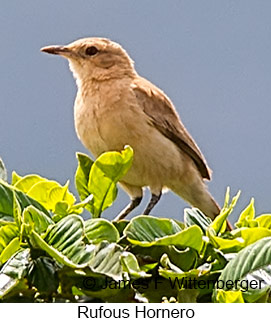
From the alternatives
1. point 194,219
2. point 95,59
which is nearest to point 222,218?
point 194,219

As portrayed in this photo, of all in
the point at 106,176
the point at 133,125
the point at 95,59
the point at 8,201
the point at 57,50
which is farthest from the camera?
the point at 95,59

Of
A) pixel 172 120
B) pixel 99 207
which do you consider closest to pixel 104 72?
pixel 172 120

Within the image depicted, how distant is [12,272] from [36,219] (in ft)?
0.45

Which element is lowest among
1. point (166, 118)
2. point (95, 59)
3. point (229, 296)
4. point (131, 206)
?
point (131, 206)

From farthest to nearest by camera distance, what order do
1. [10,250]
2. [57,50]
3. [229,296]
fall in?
[57,50] → [10,250] → [229,296]

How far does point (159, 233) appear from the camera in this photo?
4.43ft

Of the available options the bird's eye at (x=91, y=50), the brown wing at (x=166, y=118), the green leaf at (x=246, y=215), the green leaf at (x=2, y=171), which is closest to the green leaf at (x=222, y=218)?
the green leaf at (x=246, y=215)

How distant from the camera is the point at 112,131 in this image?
3.69 metres

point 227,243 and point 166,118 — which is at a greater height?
point 227,243

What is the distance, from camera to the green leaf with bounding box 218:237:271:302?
→ 1.22 m

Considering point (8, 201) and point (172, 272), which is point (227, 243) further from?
point (8, 201)

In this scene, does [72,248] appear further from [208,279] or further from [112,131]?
[112,131]

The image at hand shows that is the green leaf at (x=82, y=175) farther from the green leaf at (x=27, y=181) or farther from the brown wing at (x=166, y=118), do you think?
the brown wing at (x=166, y=118)
